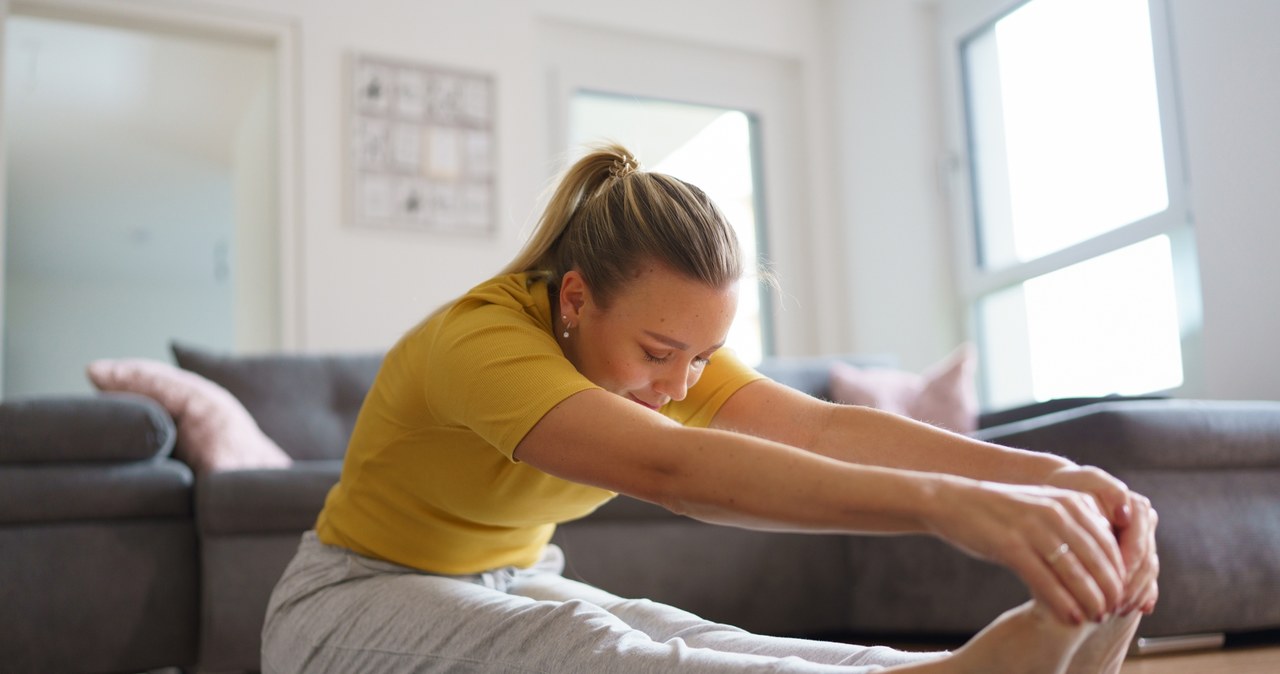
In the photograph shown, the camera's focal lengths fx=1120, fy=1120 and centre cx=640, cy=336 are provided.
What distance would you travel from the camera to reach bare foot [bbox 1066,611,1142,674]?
2.82 ft

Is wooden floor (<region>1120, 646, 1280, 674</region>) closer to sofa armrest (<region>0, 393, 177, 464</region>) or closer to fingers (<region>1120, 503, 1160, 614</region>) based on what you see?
fingers (<region>1120, 503, 1160, 614</region>)

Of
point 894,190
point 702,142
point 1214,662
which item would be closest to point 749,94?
point 702,142

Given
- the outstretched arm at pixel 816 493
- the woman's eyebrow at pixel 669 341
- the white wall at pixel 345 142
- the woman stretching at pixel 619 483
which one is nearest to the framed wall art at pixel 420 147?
the white wall at pixel 345 142

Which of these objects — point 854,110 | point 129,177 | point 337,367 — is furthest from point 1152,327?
point 129,177

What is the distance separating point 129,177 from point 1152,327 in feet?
21.1

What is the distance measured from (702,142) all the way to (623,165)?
369 centimetres

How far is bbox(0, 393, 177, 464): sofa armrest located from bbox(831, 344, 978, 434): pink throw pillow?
2.04 meters

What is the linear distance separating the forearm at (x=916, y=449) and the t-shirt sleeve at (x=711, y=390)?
136 mm

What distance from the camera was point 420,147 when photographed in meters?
4.37

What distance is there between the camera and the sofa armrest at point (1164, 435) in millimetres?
2236

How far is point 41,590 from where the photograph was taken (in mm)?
2371

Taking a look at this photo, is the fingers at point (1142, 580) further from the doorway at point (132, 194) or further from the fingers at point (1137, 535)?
the doorway at point (132, 194)

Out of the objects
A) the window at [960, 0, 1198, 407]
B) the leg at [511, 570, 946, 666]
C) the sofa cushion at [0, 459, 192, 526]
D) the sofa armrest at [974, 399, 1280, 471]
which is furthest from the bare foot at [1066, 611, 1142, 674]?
the window at [960, 0, 1198, 407]

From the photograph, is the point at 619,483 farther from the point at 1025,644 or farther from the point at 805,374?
the point at 805,374
